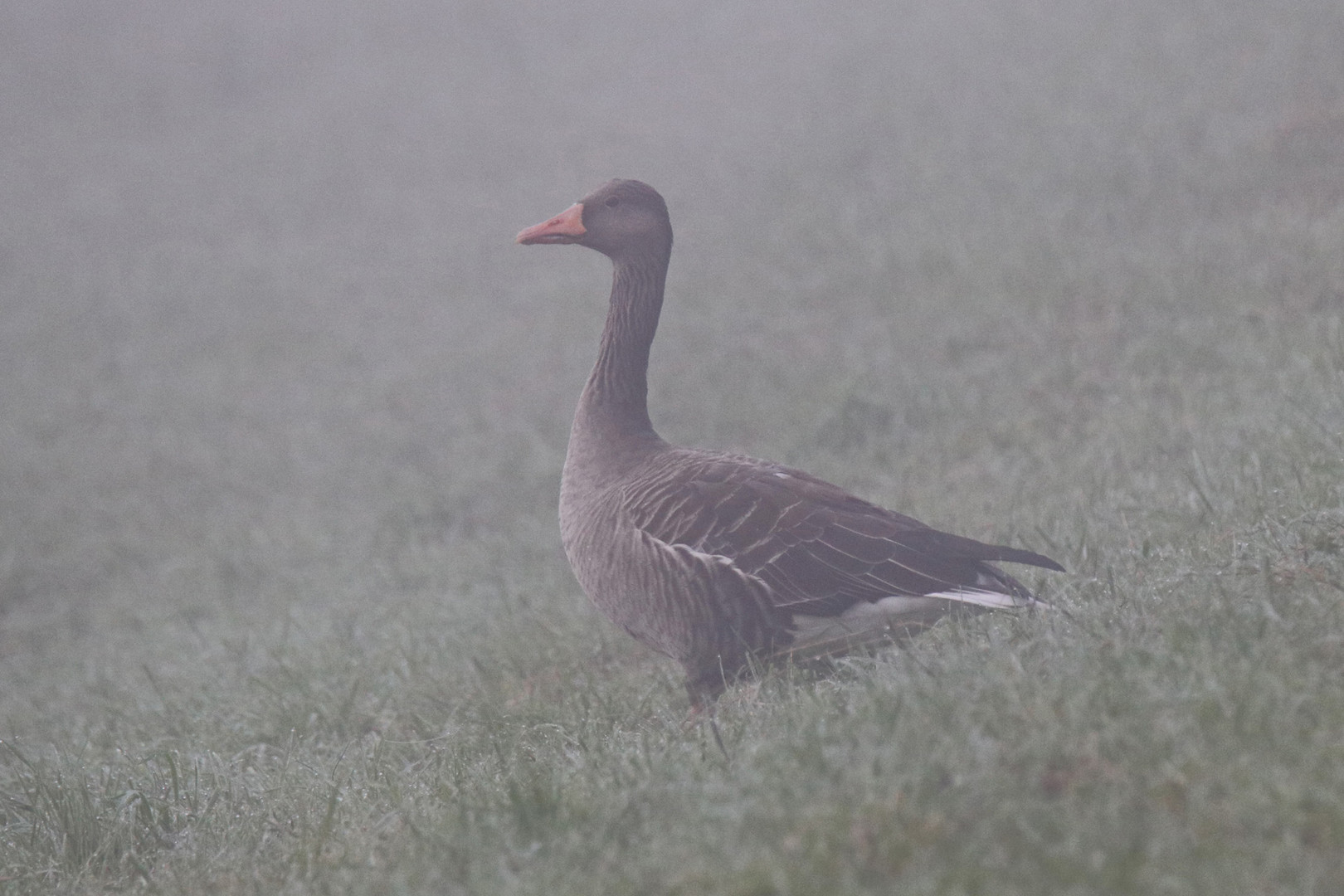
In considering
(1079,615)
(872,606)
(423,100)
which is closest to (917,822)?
(1079,615)

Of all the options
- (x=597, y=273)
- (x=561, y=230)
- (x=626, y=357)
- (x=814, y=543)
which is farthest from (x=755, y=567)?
(x=597, y=273)

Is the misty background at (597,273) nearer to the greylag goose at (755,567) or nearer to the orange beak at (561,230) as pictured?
the greylag goose at (755,567)

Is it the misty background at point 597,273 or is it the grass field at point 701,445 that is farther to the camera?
the misty background at point 597,273

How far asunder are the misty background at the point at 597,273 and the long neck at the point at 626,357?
5.43 ft

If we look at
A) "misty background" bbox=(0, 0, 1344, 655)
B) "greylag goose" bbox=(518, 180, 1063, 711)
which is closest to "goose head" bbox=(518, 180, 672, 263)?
"greylag goose" bbox=(518, 180, 1063, 711)

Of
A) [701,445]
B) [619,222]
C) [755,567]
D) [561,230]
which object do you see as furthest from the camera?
[701,445]

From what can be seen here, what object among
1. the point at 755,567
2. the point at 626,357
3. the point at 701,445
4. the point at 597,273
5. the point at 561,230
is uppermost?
the point at 561,230

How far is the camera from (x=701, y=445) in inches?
334

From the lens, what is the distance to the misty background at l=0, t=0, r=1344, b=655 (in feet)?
26.4

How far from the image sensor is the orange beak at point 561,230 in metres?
5.11

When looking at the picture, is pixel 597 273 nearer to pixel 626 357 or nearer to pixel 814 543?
pixel 626 357

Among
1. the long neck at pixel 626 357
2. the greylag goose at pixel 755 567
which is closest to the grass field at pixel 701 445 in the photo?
the greylag goose at pixel 755 567

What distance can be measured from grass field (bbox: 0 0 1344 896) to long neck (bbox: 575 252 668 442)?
3.23ft

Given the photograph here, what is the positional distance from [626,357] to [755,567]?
137 centimetres
